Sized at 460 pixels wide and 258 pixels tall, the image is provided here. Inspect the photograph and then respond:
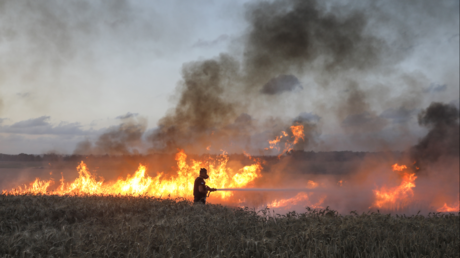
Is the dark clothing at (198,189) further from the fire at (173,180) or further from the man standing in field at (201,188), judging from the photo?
the fire at (173,180)

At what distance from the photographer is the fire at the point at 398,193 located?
2611cm

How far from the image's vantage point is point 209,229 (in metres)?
7.63

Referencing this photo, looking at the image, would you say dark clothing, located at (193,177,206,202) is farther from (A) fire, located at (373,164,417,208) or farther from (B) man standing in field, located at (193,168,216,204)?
(A) fire, located at (373,164,417,208)

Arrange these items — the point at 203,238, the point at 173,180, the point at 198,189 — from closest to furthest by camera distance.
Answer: the point at 203,238 → the point at 198,189 → the point at 173,180

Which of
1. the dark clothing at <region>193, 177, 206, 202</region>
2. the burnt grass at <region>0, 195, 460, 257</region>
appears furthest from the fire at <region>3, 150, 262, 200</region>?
the burnt grass at <region>0, 195, 460, 257</region>

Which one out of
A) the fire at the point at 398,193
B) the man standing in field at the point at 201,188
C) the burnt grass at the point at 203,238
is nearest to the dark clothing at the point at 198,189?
the man standing in field at the point at 201,188

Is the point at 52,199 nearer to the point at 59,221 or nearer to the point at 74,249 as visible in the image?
the point at 59,221

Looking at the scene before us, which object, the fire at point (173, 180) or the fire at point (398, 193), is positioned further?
the fire at point (398, 193)

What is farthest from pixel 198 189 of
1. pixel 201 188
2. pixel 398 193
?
pixel 398 193

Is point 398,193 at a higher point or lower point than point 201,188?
lower

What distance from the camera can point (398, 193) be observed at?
91.6 ft

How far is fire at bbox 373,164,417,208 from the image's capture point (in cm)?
2611

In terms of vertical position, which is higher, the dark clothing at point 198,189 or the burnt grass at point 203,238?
the dark clothing at point 198,189

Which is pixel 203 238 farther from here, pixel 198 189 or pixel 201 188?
pixel 198 189
